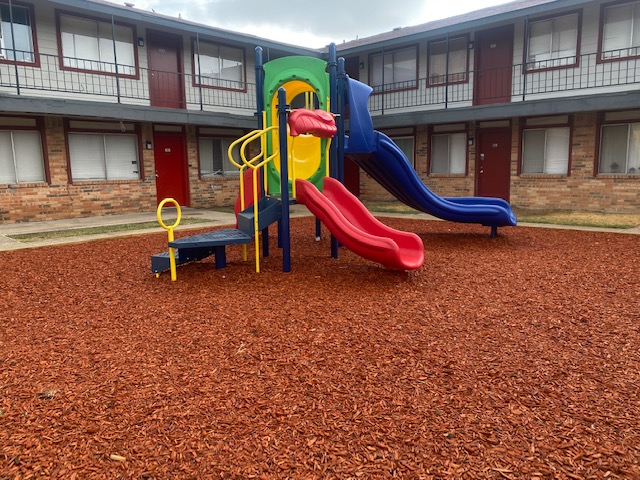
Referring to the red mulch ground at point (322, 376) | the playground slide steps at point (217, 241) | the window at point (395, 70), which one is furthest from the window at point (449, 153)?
the playground slide steps at point (217, 241)

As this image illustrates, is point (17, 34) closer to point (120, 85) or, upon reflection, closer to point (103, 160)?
point (120, 85)

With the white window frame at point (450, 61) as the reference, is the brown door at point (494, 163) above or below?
below

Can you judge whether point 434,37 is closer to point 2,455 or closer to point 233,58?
point 233,58

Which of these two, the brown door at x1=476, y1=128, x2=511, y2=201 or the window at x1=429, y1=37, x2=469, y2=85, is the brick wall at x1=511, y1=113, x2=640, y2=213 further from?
the window at x1=429, y1=37, x2=469, y2=85

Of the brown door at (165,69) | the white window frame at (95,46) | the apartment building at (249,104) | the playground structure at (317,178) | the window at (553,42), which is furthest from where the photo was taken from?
the brown door at (165,69)

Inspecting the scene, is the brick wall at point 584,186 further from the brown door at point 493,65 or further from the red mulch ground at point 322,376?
the red mulch ground at point 322,376

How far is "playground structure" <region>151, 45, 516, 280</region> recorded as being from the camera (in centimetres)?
653

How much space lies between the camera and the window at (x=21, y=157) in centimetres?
1339

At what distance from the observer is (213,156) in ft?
60.1

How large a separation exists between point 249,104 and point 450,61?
7495 mm

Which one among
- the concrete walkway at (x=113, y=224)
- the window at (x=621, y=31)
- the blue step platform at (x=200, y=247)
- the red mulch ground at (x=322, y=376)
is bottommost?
the red mulch ground at (x=322, y=376)

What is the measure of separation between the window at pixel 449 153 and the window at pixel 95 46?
10.7 meters

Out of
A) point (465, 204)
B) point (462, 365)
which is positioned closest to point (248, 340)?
point (462, 365)

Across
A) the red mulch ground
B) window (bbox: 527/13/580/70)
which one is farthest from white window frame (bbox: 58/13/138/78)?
window (bbox: 527/13/580/70)
